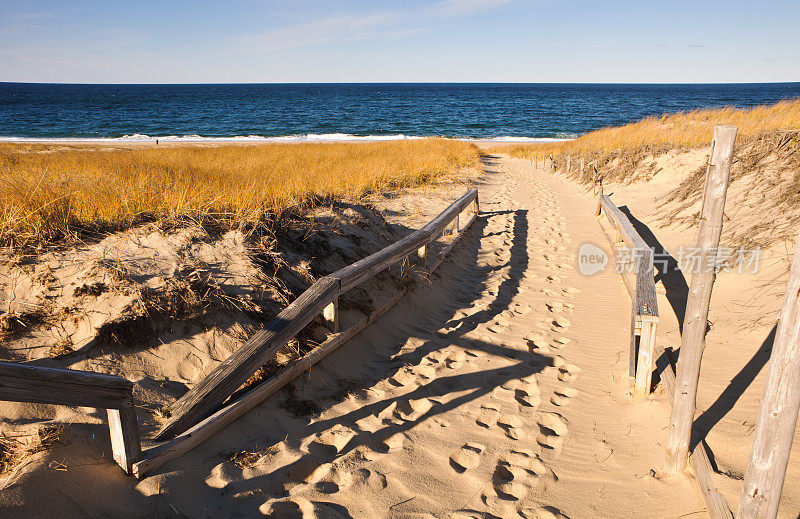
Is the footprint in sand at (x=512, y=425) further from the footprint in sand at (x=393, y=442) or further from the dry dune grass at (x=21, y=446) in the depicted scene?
the dry dune grass at (x=21, y=446)

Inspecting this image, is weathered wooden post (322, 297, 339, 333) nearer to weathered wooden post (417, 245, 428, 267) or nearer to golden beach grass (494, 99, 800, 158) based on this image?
weathered wooden post (417, 245, 428, 267)

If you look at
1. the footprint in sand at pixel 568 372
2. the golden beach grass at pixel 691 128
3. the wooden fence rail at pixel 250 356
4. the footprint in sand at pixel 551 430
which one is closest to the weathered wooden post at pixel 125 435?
the wooden fence rail at pixel 250 356

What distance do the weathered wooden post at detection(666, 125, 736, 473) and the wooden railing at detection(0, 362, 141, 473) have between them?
3.19 metres

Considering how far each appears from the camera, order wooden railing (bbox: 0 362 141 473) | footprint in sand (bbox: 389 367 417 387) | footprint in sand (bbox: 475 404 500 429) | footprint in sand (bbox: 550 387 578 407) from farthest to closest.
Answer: footprint in sand (bbox: 389 367 417 387)
footprint in sand (bbox: 550 387 578 407)
footprint in sand (bbox: 475 404 500 429)
wooden railing (bbox: 0 362 141 473)

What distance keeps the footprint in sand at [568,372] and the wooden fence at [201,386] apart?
79.1 inches

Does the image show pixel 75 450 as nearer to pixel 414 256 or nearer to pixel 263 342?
pixel 263 342

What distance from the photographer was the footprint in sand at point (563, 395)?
393 cm

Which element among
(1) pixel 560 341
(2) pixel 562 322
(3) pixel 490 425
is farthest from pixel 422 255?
(3) pixel 490 425

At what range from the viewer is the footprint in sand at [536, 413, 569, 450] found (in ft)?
11.1

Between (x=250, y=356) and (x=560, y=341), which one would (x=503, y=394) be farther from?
(x=250, y=356)

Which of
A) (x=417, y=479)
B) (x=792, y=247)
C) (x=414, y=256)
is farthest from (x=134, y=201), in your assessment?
(x=792, y=247)

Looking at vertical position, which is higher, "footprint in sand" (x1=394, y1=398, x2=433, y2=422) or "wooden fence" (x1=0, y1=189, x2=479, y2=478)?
"wooden fence" (x1=0, y1=189, x2=479, y2=478)

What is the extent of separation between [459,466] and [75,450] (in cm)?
234

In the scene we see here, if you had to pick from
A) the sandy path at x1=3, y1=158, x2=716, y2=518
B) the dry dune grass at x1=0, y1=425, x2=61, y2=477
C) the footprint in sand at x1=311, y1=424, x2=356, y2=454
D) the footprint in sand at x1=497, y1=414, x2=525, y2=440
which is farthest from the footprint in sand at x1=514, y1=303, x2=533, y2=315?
the dry dune grass at x1=0, y1=425, x2=61, y2=477
